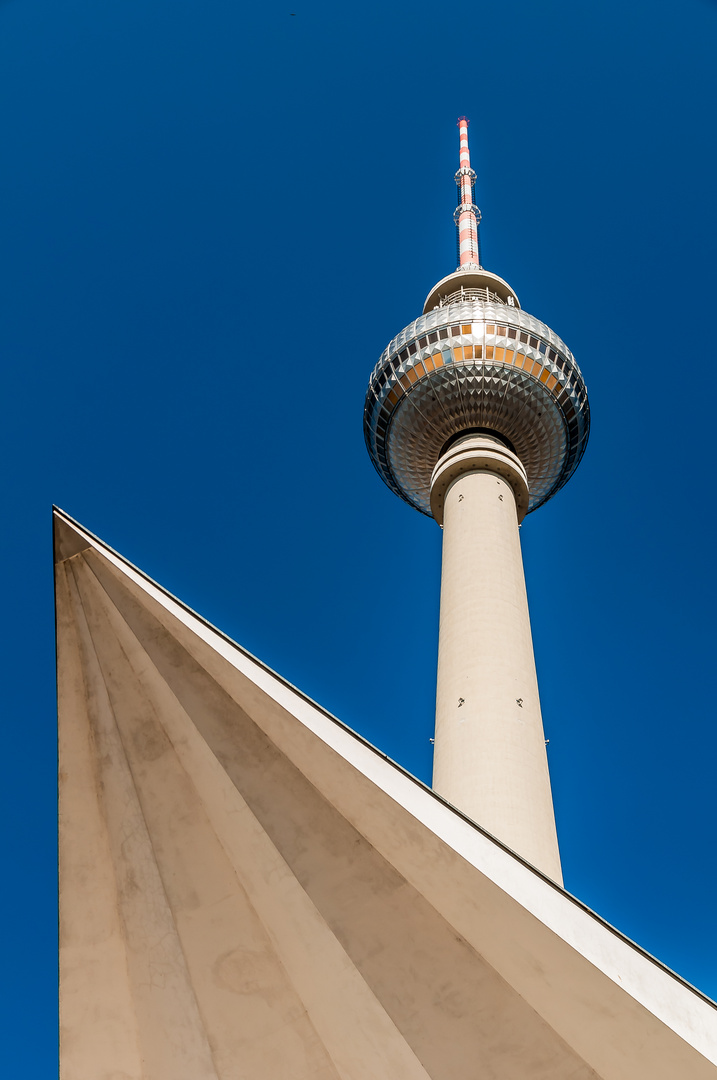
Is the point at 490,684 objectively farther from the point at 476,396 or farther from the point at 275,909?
the point at 476,396

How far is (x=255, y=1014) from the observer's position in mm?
9836

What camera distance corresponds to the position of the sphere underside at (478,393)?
41156 millimetres

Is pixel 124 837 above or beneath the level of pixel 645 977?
above

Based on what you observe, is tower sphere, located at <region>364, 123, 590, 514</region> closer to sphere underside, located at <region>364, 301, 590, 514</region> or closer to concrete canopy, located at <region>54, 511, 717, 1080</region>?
sphere underside, located at <region>364, 301, 590, 514</region>

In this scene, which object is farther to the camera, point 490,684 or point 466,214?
point 466,214

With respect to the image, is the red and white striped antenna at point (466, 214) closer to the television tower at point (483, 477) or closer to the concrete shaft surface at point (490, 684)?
the television tower at point (483, 477)

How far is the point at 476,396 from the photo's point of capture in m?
40.8

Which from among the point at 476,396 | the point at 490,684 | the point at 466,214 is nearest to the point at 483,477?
the point at 476,396

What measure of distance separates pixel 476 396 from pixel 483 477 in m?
5.74

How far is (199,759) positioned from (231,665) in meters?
1.54

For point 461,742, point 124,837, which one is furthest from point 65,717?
point 461,742

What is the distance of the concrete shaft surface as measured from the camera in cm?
2348

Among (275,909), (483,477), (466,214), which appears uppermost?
(466,214)

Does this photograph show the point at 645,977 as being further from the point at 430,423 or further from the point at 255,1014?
the point at 430,423
